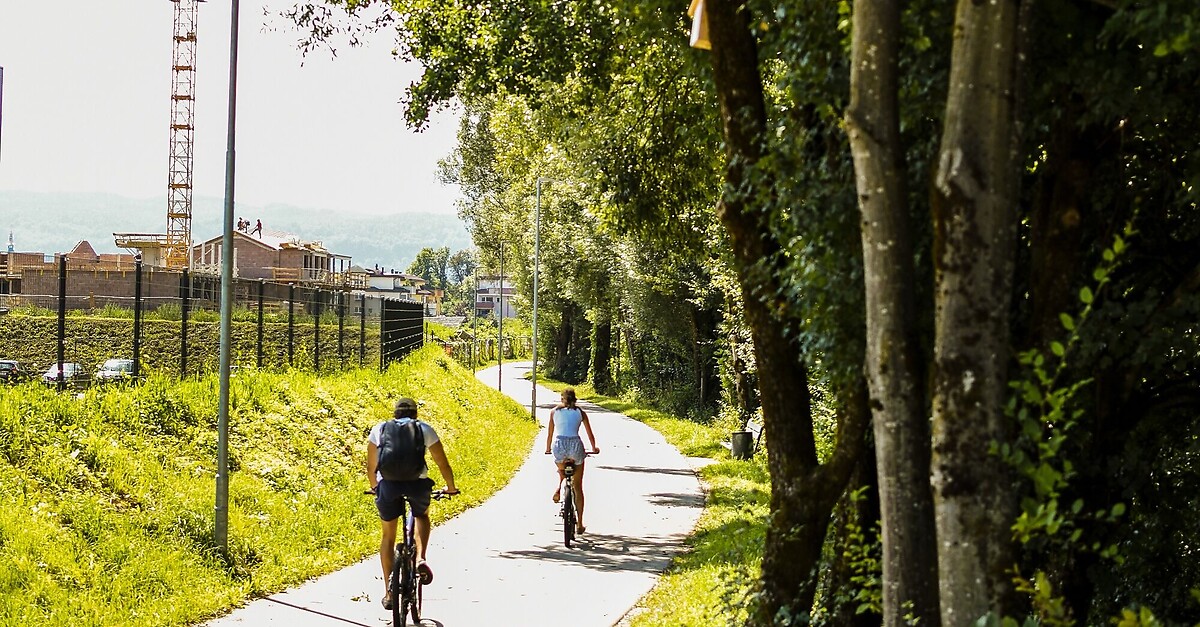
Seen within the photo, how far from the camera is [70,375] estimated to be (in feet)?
50.0

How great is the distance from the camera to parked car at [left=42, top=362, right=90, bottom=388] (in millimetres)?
14891

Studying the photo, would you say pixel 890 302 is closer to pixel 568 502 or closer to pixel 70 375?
pixel 568 502

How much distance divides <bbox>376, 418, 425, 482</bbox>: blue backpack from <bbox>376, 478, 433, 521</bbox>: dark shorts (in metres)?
0.07

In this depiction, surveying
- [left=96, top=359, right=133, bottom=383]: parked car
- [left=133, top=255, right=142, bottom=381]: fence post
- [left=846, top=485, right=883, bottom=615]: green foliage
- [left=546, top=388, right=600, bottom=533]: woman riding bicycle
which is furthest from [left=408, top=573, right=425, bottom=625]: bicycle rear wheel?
[left=133, top=255, right=142, bottom=381]: fence post

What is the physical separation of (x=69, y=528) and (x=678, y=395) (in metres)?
33.3

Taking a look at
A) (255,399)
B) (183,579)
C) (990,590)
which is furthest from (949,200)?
(255,399)

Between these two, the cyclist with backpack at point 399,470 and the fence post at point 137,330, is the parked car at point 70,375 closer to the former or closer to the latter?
the fence post at point 137,330

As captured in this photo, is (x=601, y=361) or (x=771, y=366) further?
(x=601, y=361)

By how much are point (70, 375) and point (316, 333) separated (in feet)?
32.3

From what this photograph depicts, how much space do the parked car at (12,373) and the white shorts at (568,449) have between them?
242 inches

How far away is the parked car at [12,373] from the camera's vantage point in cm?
1462

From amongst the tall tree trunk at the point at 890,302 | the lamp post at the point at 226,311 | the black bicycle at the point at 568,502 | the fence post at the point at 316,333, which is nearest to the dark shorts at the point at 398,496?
the lamp post at the point at 226,311

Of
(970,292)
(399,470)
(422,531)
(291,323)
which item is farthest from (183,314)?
(970,292)

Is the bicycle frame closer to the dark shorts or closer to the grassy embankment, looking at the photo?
the grassy embankment
